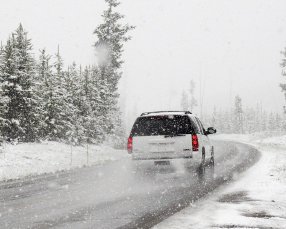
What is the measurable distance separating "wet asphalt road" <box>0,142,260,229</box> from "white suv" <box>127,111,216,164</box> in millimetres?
299

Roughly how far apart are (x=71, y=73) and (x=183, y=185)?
83.9ft

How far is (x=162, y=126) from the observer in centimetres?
1355

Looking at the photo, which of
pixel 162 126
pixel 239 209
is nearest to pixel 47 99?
pixel 162 126

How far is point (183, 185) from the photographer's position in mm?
11641

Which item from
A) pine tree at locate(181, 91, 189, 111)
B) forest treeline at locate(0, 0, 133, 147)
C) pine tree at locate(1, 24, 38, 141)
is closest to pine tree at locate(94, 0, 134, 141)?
forest treeline at locate(0, 0, 133, 147)

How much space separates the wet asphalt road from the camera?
23.7 feet

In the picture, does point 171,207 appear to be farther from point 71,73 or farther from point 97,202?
point 71,73

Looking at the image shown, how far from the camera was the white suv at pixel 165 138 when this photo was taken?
13.2 m

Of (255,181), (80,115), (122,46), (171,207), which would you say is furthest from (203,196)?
(122,46)

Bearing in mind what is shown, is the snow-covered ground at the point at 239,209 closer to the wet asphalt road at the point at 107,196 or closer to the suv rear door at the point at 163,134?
the wet asphalt road at the point at 107,196

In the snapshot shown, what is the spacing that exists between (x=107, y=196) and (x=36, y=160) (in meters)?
12.0

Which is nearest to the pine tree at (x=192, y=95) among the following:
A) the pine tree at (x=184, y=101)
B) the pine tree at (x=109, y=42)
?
the pine tree at (x=184, y=101)

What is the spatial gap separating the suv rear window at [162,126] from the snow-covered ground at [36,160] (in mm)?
4122

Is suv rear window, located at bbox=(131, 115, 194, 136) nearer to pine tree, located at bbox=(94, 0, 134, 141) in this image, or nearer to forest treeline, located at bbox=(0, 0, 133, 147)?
forest treeline, located at bbox=(0, 0, 133, 147)
